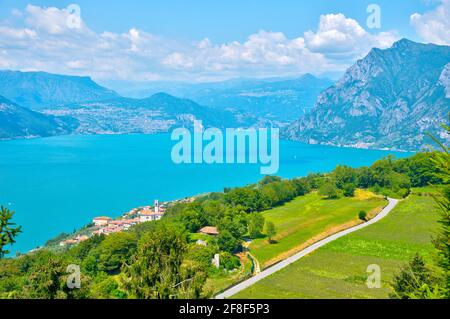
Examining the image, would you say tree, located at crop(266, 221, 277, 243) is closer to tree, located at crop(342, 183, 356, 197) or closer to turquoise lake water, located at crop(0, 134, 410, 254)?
tree, located at crop(342, 183, 356, 197)

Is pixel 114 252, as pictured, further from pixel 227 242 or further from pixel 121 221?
pixel 121 221

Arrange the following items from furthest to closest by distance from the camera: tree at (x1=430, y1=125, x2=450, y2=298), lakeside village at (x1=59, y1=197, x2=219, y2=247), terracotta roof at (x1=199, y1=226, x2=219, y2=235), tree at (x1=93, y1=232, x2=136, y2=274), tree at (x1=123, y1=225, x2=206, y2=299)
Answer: lakeside village at (x1=59, y1=197, x2=219, y2=247), terracotta roof at (x1=199, y1=226, x2=219, y2=235), tree at (x1=93, y1=232, x2=136, y2=274), tree at (x1=123, y1=225, x2=206, y2=299), tree at (x1=430, y1=125, x2=450, y2=298)

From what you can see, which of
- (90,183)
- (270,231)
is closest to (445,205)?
(270,231)

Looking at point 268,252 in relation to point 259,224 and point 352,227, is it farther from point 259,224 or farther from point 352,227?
point 352,227

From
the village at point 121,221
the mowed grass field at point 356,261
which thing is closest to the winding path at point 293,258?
the mowed grass field at point 356,261

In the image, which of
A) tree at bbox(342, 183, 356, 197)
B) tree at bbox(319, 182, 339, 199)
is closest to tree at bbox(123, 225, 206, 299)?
tree at bbox(319, 182, 339, 199)
